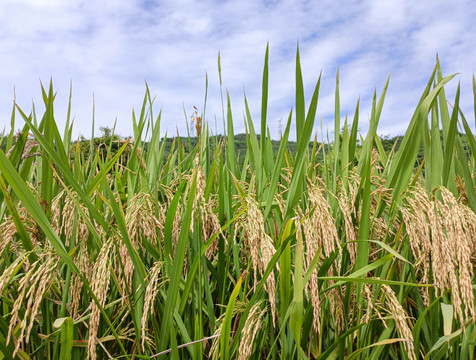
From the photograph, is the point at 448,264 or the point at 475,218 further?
the point at 475,218

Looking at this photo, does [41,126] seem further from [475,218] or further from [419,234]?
[475,218]

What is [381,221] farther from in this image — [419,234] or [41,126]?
[41,126]

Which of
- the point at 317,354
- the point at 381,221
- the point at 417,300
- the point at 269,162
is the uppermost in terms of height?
the point at 269,162

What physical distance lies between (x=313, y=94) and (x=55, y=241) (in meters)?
1.02

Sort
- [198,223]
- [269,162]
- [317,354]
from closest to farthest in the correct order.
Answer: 1. [198,223]
2. [317,354]
3. [269,162]

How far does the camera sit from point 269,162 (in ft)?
5.91

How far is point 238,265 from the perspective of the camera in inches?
57.0

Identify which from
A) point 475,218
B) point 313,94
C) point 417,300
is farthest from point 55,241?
point 475,218

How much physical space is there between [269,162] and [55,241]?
1.04 metres

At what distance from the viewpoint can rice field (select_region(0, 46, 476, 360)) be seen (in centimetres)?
115

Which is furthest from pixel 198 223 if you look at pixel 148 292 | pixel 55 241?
pixel 55 241

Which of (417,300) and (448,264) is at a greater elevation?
(448,264)

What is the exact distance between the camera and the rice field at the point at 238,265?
3.78ft

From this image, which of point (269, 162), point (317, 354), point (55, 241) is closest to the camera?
point (55, 241)
